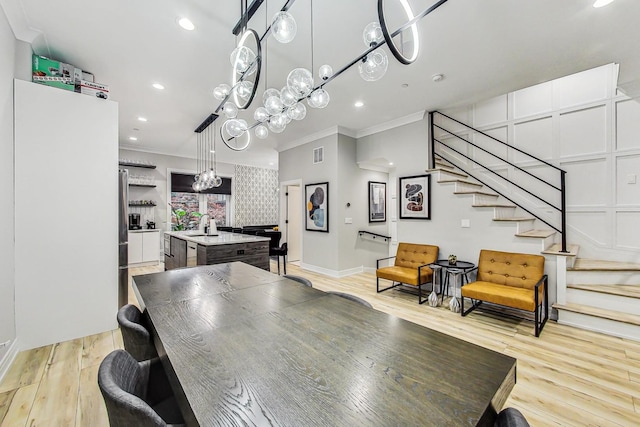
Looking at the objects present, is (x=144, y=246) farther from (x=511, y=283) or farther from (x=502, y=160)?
(x=502, y=160)

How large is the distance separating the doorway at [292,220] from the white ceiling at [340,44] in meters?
3.26

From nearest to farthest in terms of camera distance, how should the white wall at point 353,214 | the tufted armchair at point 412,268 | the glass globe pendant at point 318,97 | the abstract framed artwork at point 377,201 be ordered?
the glass globe pendant at point 318,97 < the tufted armchair at point 412,268 < the white wall at point 353,214 < the abstract framed artwork at point 377,201

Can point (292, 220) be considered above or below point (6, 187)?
below

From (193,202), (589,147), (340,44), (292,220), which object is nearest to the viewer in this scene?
(340,44)

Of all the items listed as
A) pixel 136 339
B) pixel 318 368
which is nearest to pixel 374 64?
pixel 318 368

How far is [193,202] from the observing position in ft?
25.6

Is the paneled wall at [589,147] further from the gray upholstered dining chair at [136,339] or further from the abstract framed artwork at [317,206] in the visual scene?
the gray upholstered dining chair at [136,339]

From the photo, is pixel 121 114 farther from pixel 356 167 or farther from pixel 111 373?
pixel 111 373

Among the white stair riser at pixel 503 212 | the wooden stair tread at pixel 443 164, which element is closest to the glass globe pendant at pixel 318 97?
the white stair riser at pixel 503 212

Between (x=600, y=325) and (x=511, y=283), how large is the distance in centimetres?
87

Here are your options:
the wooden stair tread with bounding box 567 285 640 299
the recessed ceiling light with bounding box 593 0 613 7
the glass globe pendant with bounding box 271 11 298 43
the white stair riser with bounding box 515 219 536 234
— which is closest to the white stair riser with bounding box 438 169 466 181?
the white stair riser with bounding box 515 219 536 234

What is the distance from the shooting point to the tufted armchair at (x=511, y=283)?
2934 millimetres

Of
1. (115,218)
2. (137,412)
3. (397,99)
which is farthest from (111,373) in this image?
(397,99)

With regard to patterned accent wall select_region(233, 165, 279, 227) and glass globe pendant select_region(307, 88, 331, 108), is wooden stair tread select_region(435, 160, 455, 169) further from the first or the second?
patterned accent wall select_region(233, 165, 279, 227)
